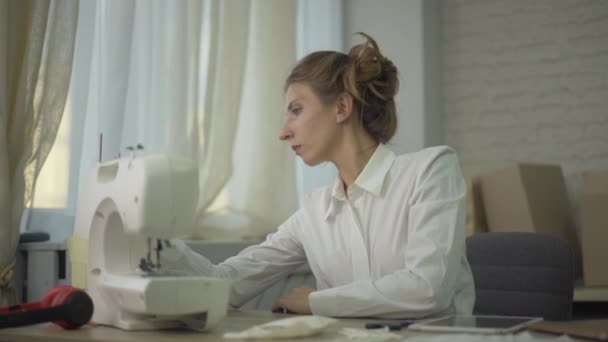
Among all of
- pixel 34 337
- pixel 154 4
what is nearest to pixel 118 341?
pixel 34 337

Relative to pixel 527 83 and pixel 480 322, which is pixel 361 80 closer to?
pixel 480 322

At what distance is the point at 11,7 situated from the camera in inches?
86.2

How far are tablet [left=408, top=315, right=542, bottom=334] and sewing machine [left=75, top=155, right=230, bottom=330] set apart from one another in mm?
384

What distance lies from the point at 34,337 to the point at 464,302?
3.22 ft

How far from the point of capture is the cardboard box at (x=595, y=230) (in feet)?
10.0

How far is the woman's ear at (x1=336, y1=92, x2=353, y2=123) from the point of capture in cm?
214

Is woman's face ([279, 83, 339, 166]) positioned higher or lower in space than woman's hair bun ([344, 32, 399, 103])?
lower

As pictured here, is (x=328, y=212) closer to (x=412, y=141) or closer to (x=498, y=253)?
(x=498, y=253)

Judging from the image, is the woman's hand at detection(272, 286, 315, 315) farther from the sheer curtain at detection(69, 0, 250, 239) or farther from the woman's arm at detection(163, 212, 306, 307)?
the sheer curtain at detection(69, 0, 250, 239)

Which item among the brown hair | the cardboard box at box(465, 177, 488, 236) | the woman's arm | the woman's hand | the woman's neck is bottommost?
the woman's hand

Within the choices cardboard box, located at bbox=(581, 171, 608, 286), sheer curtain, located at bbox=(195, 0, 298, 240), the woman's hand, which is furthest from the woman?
cardboard box, located at bbox=(581, 171, 608, 286)

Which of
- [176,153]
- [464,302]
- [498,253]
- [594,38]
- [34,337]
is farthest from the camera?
[594,38]

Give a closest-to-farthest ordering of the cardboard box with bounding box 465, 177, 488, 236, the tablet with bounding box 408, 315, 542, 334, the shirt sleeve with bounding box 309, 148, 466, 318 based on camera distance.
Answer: the tablet with bounding box 408, 315, 542, 334 < the shirt sleeve with bounding box 309, 148, 466, 318 < the cardboard box with bounding box 465, 177, 488, 236

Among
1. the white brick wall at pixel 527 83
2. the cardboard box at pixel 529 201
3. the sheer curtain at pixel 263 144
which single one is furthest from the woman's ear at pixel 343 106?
the white brick wall at pixel 527 83
